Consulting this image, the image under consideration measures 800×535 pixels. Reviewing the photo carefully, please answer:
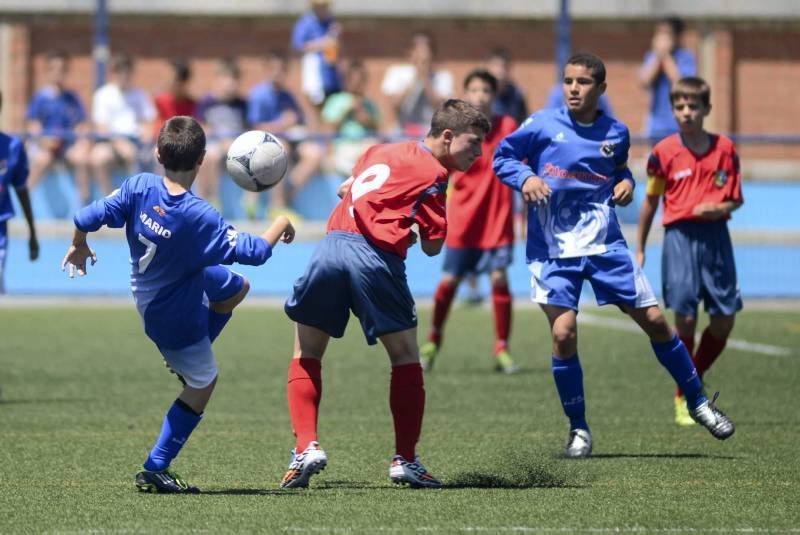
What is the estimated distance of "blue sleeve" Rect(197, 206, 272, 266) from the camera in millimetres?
6926

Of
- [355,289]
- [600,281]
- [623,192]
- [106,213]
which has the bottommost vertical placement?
[600,281]

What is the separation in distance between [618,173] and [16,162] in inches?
182

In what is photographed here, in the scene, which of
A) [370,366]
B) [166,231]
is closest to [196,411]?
[166,231]

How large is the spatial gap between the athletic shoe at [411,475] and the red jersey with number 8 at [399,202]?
36.6 inches

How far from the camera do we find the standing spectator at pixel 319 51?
63.5ft

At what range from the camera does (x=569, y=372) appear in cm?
855

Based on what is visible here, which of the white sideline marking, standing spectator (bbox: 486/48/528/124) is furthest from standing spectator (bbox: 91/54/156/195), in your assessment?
the white sideline marking

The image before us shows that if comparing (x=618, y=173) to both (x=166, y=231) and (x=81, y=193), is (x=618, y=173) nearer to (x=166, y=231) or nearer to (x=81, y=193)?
(x=166, y=231)

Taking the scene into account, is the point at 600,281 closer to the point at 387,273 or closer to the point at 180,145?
the point at 387,273

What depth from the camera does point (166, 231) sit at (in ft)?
23.0

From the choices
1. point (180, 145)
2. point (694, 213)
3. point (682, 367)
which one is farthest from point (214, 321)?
point (694, 213)

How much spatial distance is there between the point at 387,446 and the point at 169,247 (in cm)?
Answer: 220

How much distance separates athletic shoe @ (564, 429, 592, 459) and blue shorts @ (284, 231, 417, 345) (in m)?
1.43

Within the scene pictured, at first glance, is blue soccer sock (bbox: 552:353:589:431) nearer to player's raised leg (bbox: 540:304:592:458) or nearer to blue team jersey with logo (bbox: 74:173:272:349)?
player's raised leg (bbox: 540:304:592:458)
